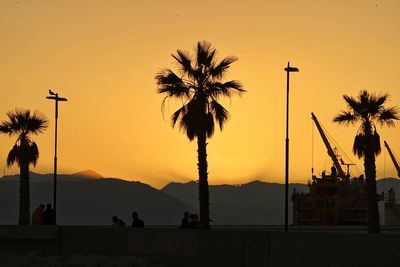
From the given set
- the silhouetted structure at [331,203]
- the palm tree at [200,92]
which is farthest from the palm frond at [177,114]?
the silhouetted structure at [331,203]

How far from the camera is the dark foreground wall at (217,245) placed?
29.9 meters

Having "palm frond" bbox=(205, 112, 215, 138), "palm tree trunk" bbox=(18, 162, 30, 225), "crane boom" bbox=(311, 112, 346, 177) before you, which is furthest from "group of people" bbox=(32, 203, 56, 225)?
"crane boom" bbox=(311, 112, 346, 177)

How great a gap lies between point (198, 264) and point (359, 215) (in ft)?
201

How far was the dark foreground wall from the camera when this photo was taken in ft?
98.1

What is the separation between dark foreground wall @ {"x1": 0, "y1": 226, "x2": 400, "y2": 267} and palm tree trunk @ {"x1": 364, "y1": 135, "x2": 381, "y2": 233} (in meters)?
14.9

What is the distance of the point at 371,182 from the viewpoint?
4859 centimetres

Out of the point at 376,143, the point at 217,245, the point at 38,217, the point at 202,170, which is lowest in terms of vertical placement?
the point at 217,245

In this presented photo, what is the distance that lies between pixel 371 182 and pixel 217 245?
1697 centimetres

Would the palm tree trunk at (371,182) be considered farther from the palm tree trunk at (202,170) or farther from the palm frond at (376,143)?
the palm tree trunk at (202,170)

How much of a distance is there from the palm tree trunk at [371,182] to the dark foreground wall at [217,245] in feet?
48.9

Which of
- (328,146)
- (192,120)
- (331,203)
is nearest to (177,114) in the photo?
(192,120)

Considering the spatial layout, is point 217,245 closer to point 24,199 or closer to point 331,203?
point 24,199

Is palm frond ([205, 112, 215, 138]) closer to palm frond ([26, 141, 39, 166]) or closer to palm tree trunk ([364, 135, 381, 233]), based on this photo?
palm tree trunk ([364, 135, 381, 233])

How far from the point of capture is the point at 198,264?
34.2m
